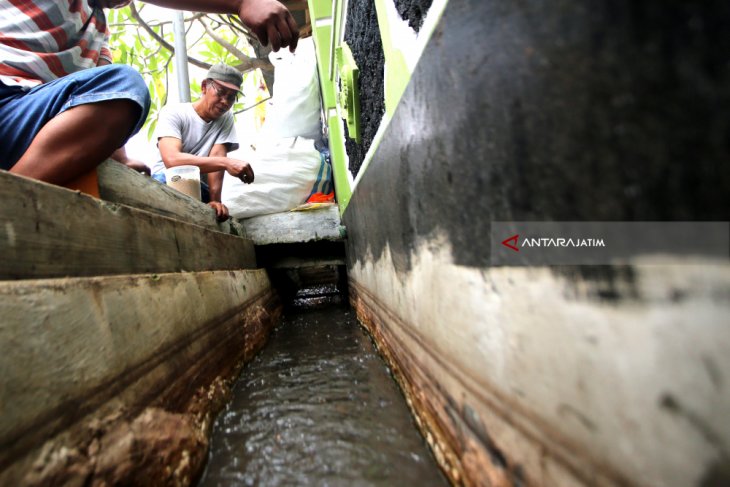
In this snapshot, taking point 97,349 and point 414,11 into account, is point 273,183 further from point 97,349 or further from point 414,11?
point 97,349

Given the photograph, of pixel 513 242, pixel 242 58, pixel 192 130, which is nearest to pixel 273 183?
pixel 192 130

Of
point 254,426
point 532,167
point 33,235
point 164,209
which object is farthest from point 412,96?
point 164,209

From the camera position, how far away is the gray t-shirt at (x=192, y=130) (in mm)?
2838

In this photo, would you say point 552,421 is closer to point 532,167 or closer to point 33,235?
point 532,167

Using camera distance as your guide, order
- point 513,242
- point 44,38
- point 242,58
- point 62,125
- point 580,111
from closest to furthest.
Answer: point 580,111, point 513,242, point 62,125, point 44,38, point 242,58

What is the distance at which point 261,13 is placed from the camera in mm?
1188

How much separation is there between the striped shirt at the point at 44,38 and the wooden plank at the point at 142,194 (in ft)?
1.36

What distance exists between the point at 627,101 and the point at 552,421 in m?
0.39

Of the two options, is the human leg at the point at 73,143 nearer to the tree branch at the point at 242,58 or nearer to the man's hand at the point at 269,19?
the man's hand at the point at 269,19

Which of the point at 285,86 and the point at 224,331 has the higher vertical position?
the point at 285,86

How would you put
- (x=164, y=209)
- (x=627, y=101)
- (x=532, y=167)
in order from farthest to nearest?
(x=164, y=209) → (x=532, y=167) → (x=627, y=101)

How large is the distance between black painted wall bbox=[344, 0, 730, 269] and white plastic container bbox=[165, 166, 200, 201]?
7.38 ft

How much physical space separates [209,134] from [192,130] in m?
0.15

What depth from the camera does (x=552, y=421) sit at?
0.47m
